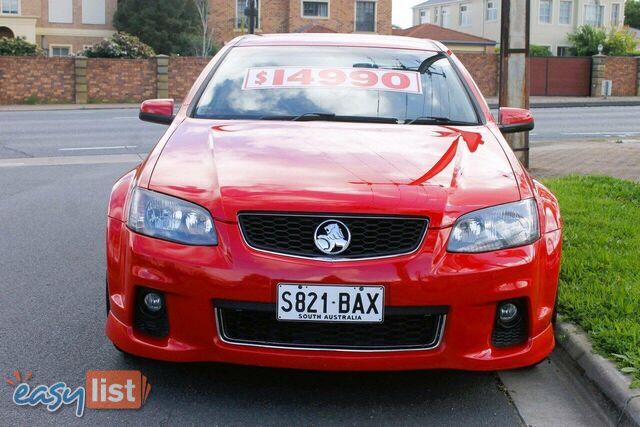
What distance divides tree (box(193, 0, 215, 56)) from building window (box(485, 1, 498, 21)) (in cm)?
2336

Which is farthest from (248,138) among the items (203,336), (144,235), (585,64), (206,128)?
(585,64)

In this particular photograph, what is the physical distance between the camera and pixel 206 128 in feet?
14.0

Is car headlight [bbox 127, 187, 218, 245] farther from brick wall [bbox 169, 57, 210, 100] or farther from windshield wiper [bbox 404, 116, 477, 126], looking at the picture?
brick wall [bbox 169, 57, 210, 100]

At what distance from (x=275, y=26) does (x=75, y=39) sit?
38.6 feet

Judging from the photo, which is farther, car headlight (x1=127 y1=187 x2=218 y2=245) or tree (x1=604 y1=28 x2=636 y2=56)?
tree (x1=604 y1=28 x2=636 y2=56)

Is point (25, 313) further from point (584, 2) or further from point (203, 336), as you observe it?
point (584, 2)

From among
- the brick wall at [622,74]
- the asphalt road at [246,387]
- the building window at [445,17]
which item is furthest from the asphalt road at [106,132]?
the building window at [445,17]

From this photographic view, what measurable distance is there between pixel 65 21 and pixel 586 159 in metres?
42.6

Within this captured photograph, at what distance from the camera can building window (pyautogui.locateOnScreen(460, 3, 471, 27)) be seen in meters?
67.0

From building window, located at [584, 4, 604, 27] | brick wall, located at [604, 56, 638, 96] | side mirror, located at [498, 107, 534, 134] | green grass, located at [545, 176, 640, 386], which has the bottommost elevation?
green grass, located at [545, 176, 640, 386]

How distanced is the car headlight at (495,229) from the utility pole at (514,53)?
7.06m

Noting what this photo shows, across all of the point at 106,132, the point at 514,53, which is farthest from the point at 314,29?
the point at 514,53

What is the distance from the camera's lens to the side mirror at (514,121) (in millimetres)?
4895

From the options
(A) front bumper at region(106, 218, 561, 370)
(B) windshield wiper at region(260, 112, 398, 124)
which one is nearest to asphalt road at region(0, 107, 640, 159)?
(B) windshield wiper at region(260, 112, 398, 124)
